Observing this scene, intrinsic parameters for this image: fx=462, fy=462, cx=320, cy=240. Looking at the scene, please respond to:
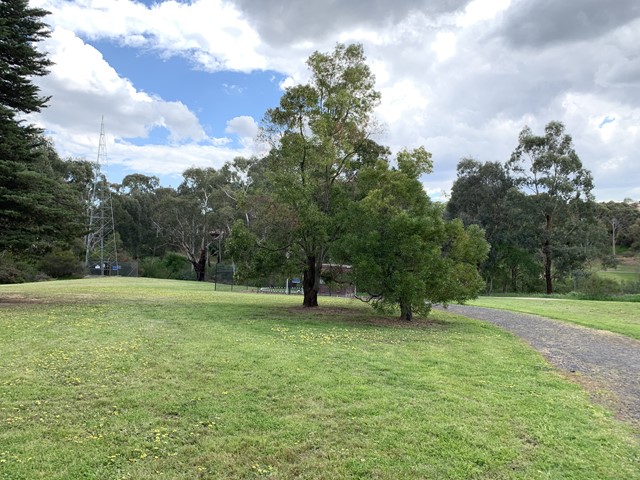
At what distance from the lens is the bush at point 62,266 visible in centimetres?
4416

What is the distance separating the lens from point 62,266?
45.3 m

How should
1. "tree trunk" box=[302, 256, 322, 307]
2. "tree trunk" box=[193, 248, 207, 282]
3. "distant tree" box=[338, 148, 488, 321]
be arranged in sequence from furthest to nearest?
1. "tree trunk" box=[193, 248, 207, 282]
2. "tree trunk" box=[302, 256, 322, 307]
3. "distant tree" box=[338, 148, 488, 321]

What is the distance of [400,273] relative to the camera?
13000mm

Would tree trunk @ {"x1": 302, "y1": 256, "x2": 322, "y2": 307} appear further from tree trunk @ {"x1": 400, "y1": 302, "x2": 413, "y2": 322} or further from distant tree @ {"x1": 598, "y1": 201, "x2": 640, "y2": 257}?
distant tree @ {"x1": 598, "y1": 201, "x2": 640, "y2": 257}

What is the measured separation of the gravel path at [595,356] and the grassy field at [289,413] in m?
0.39

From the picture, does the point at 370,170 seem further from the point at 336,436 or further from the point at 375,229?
the point at 336,436

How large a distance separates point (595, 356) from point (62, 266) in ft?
155

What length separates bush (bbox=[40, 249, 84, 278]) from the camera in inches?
1738

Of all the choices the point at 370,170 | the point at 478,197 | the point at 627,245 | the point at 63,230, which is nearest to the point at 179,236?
the point at 478,197

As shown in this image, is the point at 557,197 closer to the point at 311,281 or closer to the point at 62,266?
the point at 311,281

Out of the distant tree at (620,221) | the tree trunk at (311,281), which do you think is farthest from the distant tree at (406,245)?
the distant tree at (620,221)

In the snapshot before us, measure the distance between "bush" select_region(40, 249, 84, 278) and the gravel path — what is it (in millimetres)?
42403

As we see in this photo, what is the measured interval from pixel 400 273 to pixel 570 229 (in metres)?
32.7

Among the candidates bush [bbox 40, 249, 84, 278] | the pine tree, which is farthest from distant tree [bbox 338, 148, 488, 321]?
bush [bbox 40, 249, 84, 278]
